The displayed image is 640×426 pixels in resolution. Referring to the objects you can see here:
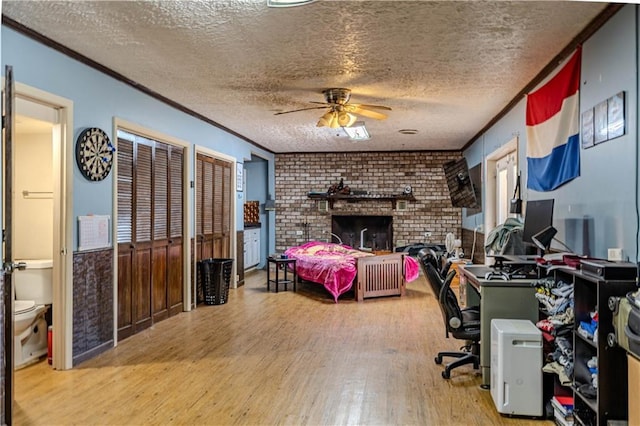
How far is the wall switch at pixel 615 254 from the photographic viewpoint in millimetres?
2683

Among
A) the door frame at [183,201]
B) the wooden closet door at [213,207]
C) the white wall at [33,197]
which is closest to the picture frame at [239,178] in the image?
the wooden closet door at [213,207]

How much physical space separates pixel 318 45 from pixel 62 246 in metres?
2.45

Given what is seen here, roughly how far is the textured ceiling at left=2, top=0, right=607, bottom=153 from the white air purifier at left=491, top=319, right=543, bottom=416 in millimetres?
1937

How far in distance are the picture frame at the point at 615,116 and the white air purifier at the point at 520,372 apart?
1228 millimetres

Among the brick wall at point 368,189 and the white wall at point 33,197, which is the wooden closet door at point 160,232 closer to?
the white wall at point 33,197

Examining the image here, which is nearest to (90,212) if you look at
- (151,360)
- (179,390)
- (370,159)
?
(151,360)

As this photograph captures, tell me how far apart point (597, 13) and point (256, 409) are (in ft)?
10.3

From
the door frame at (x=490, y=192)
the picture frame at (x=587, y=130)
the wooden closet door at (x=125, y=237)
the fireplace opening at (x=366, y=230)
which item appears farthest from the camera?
the fireplace opening at (x=366, y=230)

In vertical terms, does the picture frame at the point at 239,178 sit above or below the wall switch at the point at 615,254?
above

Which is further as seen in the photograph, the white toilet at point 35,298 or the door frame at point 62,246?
the white toilet at point 35,298

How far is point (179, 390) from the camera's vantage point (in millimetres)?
3299

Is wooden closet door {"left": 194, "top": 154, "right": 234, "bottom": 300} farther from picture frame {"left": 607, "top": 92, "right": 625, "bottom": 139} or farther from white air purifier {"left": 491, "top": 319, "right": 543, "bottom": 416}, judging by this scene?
picture frame {"left": 607, "top": 92, "right": 625, "bottom": 139}

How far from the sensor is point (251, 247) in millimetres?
9430

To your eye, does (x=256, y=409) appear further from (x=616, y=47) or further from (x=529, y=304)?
(x=616, y=47)
